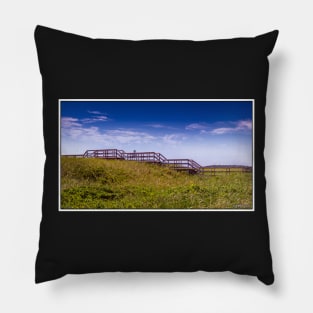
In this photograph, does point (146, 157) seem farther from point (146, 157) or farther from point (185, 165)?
point (185, 165)

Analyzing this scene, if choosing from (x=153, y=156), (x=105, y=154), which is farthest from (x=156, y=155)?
(x=105, y=154)

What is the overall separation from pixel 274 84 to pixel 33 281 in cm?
97

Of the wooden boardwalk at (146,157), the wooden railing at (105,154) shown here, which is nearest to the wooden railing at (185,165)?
the wooden boardwalk at (146,157)

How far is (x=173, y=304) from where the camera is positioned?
4.65ft

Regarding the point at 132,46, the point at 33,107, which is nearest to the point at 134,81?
the point at 132,46

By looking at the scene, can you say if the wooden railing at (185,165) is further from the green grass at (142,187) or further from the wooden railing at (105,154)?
the wooden railing at (105,154)

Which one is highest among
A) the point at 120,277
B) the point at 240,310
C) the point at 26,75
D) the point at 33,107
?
the point at 26,75

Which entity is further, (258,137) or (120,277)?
(120,277)

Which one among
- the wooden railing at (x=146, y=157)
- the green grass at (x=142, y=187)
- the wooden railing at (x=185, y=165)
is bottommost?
the green grass at (x=142, y=187)

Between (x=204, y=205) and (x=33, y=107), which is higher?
(x=33, y=107)

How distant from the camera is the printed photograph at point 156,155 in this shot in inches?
51.0

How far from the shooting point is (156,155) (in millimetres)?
1307

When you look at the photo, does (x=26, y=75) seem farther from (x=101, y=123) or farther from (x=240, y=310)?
(x=240, y=310)

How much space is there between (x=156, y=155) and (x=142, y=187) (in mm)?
99
